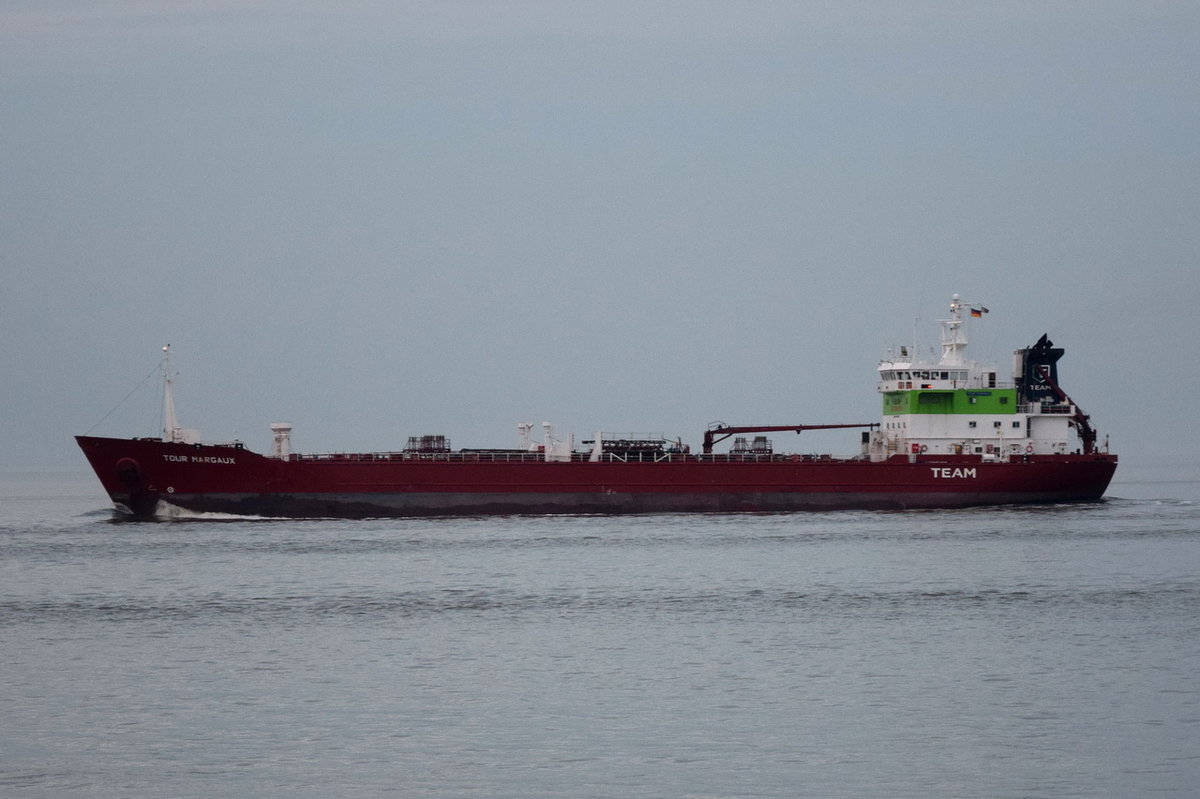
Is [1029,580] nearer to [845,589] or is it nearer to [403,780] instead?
[845,589]

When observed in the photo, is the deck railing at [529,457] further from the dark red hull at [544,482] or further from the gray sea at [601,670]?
the gray sea at [601,670]

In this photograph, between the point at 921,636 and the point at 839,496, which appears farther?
the point at 839,496

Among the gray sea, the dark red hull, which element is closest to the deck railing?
the dark red hull

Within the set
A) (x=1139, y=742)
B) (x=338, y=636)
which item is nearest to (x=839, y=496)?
(x=338, y=636)

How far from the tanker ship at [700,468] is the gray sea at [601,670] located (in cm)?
755

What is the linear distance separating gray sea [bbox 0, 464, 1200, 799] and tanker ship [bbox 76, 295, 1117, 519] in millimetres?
7553

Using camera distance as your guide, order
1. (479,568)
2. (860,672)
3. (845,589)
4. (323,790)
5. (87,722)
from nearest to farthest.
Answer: (323,790), (87,722), (860,672), (845,589), (479,568)

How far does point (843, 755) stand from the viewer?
2066cm

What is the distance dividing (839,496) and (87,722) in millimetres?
41163

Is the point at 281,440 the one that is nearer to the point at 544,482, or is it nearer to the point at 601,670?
the point at 544,482

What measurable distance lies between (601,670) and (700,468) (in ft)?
106

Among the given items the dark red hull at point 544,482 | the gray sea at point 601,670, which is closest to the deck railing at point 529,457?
the dark red hull at point 544,482

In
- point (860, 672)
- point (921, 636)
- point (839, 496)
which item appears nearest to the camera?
point (860, 672)

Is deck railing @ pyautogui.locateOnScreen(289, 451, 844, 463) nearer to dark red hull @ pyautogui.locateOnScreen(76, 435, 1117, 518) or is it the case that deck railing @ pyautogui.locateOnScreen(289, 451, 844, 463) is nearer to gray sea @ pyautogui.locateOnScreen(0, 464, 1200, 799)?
dark red hull @ pyautogui.locateOnScreen(76, 435, 1117, 518)
